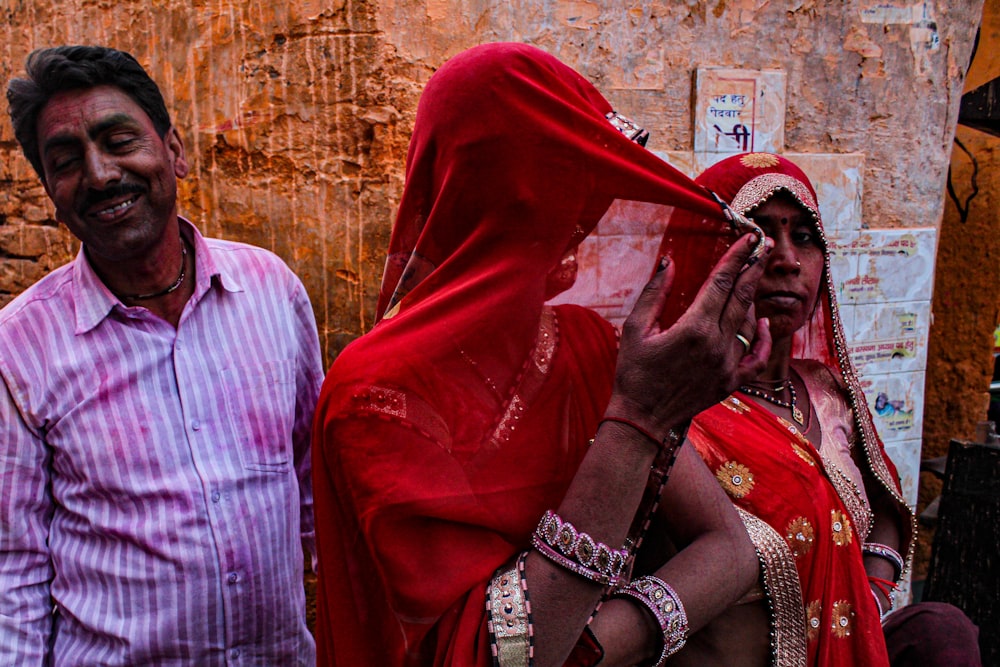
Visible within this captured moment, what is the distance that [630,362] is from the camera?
1169mm

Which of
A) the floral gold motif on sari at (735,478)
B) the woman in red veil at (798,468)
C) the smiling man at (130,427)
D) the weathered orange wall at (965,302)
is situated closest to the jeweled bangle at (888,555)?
the woman in red veil at (798,468)

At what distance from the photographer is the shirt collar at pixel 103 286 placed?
1.68m

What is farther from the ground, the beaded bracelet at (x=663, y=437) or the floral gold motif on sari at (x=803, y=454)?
the beaded bracelet at (x=663, y=437)

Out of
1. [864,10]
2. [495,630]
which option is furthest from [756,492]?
[864,10]

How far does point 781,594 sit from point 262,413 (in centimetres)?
115

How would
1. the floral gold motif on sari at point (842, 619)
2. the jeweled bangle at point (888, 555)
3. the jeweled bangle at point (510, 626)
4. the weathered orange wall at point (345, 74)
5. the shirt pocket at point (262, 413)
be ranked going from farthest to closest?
the weathered orange wall at point (345, 74)
the jeweled bangle at point (888, 555)
the shirt pocket at point (262, 413)
the floral gold motif on sari at point (842, 619)
the jeweled bangle at point (510, 626)

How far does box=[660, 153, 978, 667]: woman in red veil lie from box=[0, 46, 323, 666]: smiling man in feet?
3.09

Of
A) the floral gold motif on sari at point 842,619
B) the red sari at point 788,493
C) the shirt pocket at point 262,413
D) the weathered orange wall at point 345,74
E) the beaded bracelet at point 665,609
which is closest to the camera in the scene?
the beaded bracelet at point 665,609

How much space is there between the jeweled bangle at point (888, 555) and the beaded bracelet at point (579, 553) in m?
1.21

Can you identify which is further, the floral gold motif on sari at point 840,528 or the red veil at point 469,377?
the floral gold motif on sari at point 840,528

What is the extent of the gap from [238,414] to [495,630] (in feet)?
2.96

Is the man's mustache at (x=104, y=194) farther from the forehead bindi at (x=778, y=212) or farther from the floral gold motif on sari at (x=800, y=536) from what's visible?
the floral gold motif on sari at (x=800, y=536)

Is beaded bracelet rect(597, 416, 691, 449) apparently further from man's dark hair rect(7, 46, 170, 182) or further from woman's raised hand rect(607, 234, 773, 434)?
man's dark hair rect(7, 46, 170, 182)

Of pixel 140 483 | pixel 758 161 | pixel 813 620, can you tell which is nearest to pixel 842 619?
pixel 813 620
